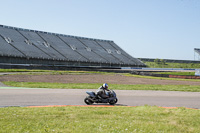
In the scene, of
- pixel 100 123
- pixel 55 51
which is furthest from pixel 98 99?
pixel 55 51

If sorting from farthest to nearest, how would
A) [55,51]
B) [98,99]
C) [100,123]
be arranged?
[55,51]
[98,99]
[100,123]

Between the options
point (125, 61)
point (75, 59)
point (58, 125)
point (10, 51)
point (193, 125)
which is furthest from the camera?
point (125, 61)

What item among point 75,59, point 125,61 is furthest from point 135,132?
point 125,61

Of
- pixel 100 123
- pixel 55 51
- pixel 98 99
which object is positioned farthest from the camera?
pixel 55 51

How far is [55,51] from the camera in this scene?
2717 inches

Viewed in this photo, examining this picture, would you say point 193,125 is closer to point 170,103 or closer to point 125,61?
point 170,103

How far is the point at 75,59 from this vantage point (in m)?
68.5

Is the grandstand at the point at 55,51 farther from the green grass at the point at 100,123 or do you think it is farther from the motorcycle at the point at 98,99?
the green grass at the point at 100,123

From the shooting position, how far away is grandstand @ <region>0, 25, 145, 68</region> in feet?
187

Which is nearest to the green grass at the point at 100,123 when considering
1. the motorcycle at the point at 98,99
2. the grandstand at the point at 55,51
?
the motorcycle at the point at 98,99

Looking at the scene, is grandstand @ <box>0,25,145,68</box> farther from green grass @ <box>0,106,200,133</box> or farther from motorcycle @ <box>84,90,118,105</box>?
green grass @ <box>0,106,200,133</box>

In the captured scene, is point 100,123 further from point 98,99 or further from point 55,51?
point 55,51

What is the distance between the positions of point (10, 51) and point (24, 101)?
4647 centimetres

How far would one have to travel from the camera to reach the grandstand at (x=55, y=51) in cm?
5700
